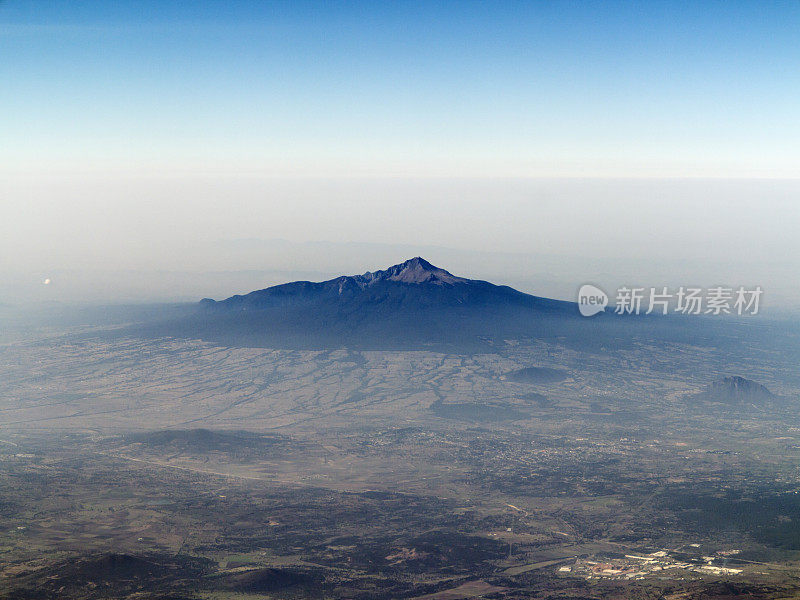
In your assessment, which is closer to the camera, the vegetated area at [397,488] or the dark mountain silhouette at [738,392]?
the vegetated area at [397,488]

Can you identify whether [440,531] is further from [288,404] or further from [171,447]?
[288,404]

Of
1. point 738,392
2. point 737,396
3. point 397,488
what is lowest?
point 397,488

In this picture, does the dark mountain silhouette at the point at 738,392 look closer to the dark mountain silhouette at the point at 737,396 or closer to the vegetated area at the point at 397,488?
the dark mountain silhouette at the point at 737,396

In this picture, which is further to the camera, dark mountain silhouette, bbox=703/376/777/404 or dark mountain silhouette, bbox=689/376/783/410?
dark mountain silhouette, bbox=703/376/777/404

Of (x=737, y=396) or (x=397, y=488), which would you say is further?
(x=737, y=396)

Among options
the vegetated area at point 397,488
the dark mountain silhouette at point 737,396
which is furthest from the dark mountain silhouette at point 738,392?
the vegetated area at point 397,488

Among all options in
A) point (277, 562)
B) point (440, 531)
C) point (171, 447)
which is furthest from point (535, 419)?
point (277, 562)

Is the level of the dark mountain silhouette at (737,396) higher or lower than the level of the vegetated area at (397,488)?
higher

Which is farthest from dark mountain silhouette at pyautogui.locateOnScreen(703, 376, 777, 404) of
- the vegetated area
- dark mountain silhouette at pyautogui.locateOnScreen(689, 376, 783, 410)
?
the vegetated area

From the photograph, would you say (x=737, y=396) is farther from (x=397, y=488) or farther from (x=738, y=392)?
(x=397, y=488)

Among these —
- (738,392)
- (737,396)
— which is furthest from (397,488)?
(738,392)

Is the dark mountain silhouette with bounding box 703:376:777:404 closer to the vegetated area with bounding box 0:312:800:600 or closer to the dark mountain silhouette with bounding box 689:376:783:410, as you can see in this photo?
the dark mountain silhouette with bounding box 689:376:783:410
